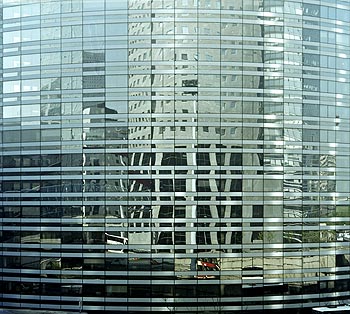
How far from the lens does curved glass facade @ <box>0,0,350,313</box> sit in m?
43.4

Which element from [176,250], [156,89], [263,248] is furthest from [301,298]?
[156,89]

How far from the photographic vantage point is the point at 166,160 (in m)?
43.4

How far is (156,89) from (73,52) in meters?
8.77

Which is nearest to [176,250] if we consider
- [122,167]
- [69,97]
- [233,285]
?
[233,285]

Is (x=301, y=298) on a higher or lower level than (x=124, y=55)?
lower

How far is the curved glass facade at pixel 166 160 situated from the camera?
4344 cm

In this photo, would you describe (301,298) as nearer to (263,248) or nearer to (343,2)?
(263,248)

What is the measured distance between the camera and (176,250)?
43.2m

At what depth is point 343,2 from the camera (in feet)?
155

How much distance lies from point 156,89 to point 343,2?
20899 millimetres

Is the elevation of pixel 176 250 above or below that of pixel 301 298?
above

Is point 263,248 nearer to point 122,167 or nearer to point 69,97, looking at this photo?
point 122,167

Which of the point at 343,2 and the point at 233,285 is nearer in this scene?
the point at 233,285

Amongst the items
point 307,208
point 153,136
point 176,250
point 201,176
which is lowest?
point 176,250
